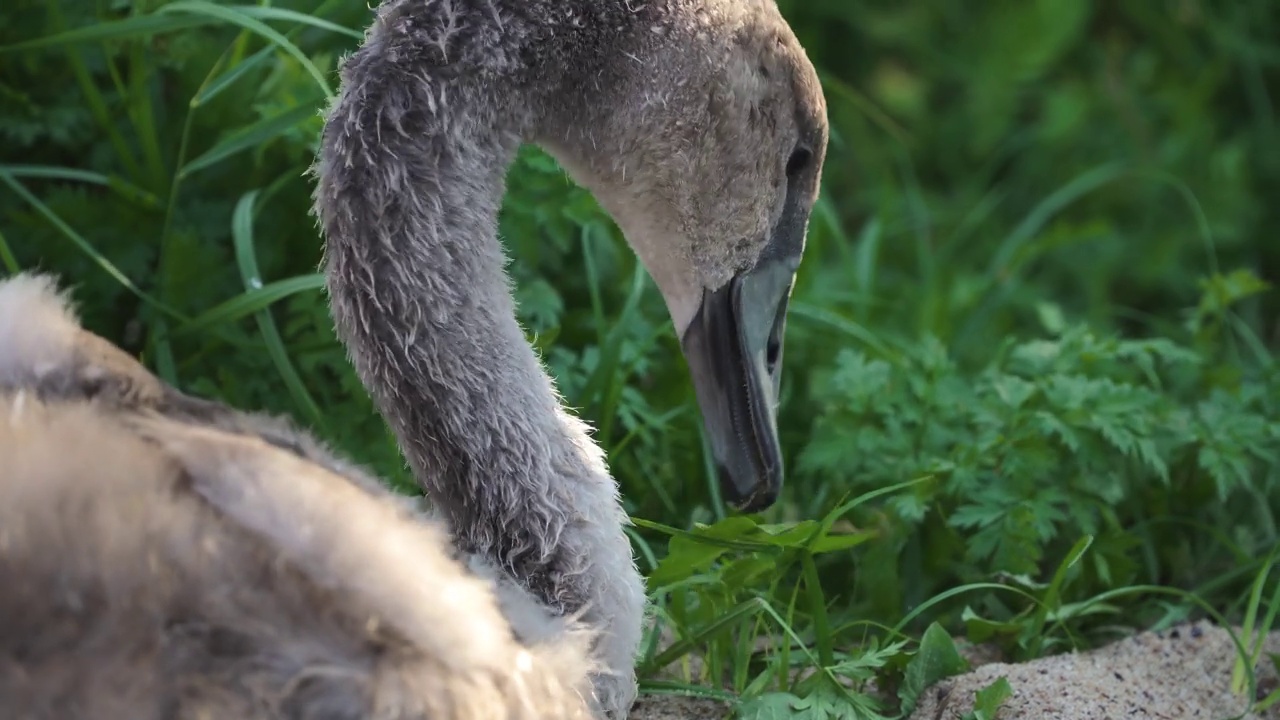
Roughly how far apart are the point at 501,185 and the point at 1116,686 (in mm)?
1362

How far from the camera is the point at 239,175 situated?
11.0ft

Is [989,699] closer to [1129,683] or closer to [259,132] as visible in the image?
[1129,683]

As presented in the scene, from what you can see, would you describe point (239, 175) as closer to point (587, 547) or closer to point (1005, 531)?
point (587, 547)

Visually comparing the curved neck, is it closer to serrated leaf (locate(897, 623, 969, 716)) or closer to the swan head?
the swan head

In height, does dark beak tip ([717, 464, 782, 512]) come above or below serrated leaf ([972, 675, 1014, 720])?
above

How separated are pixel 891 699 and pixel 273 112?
1.58m

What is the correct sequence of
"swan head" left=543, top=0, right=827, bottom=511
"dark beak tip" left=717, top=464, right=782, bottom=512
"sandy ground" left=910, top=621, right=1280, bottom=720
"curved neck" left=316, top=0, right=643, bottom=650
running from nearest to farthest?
"curved neck" left=316, top=0, right=643, bottom=650, "swan head" left=543, top=0, right=827, bottom=511, "sandy ground" left=910, top=621, right=1280, bottom=720, "dark beak tip" left=717, top=464, right=782, bottom=512

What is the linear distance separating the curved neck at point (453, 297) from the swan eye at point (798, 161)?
19.3 inches

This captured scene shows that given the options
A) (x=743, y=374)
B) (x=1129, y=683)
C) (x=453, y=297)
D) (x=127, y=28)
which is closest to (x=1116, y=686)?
(x=1129, y=683)

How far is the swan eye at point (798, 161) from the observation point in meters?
2.60

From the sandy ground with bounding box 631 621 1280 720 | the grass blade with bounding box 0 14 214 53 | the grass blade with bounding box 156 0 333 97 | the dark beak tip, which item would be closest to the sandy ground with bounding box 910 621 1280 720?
the sandy ground with bounding box 631 621 1280 720

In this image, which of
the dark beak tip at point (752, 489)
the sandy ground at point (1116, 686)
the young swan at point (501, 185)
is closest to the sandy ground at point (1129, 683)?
the sandy ground at point (1116, 686)

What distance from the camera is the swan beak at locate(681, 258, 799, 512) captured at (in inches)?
103

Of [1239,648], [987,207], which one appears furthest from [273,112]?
[987,207]
